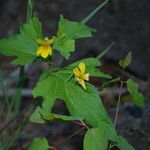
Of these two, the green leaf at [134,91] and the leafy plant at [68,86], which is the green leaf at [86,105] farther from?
the green leaf at [134,91]

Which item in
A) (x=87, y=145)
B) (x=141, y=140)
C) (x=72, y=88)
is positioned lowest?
(x=141, y=140)

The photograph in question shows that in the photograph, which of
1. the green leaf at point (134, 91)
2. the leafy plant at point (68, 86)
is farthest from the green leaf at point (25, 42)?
the green leaf at point (134, 91)

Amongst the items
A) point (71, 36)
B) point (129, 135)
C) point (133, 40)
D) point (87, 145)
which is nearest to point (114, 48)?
point (133, 40)

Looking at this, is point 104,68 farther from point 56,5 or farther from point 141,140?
point 141,140

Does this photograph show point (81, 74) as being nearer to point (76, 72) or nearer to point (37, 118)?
point (76, 72)

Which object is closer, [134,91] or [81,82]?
[81,82]

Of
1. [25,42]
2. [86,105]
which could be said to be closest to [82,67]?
[86,105]
